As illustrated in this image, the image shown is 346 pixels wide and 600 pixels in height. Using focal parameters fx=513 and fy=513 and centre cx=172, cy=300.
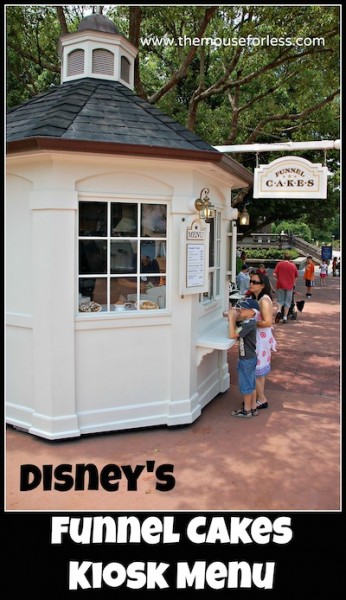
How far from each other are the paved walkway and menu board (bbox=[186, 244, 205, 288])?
172 cm

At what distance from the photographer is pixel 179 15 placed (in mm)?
10297

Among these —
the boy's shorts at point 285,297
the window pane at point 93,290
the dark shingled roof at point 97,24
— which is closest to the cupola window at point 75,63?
the dark shingled roof at point 97,24

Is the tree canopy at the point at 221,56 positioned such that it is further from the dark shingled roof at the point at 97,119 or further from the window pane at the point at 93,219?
the window pane at the point at 93,219

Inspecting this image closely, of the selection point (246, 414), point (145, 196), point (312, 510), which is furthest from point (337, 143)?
point (312, 510)

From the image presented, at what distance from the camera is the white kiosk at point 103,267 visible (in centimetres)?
541

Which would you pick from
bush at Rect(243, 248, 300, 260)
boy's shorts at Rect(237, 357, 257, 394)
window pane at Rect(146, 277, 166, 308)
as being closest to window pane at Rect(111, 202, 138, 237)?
window pane at Rect(146, 277, 166, 308)

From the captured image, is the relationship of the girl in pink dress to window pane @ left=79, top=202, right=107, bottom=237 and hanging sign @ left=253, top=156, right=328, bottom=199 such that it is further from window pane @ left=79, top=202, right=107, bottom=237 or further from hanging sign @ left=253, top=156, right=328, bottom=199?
window pane @ left=79, top=202, right=107, bottom=237

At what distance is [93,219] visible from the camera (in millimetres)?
5586

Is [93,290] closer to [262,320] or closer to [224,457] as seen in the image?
[262,320]

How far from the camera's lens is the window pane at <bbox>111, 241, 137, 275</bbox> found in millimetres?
5715

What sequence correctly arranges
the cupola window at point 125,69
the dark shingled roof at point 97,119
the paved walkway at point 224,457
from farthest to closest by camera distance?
the cupola window at point 125,69
the dark shingled roof at point 97,119
the paved walkway at point 224,457

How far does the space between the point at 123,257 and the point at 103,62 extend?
303 cm

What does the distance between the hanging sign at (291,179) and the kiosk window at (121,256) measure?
1.96m

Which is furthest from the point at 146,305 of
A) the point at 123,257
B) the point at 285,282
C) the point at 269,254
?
the point at 269,254
